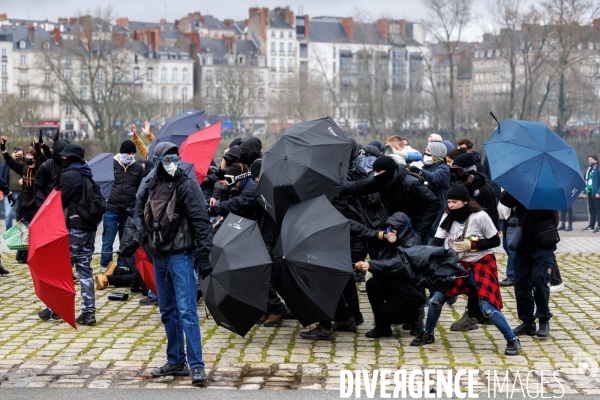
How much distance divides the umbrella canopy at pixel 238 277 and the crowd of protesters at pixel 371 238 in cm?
26

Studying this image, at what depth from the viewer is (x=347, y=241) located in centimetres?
870

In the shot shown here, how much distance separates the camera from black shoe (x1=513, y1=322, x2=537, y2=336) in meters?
9.37

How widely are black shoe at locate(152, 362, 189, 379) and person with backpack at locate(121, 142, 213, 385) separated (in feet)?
0.05

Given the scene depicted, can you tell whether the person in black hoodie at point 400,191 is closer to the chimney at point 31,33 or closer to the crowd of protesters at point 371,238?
the crowd of protesters at point 371,238

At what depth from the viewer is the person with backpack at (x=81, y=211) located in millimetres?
10016

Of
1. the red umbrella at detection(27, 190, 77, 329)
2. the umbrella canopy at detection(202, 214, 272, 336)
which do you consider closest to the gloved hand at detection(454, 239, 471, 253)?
the umbrella canopy at detection(202, 214, 272, 336)

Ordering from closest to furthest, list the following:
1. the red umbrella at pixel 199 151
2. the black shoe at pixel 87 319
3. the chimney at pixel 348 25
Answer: the black shoe at pixel 87 319, the red umbrella at pixel 199 151, the chimney at pixel 348 25

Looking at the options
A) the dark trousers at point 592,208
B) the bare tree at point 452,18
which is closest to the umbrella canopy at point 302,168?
the dark trousers at point 592,208

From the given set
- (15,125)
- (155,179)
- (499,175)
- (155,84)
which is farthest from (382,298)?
(155,84)

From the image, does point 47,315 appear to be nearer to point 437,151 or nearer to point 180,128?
point 180,128

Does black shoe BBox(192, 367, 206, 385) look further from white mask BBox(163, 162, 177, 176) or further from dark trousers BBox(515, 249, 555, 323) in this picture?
dark trousers BBox(515, 249, 555, 323)

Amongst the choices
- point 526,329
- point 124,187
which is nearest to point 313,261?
point 526,329

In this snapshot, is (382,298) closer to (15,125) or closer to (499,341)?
(499,341)

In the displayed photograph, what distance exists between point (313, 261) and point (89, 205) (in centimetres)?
283
